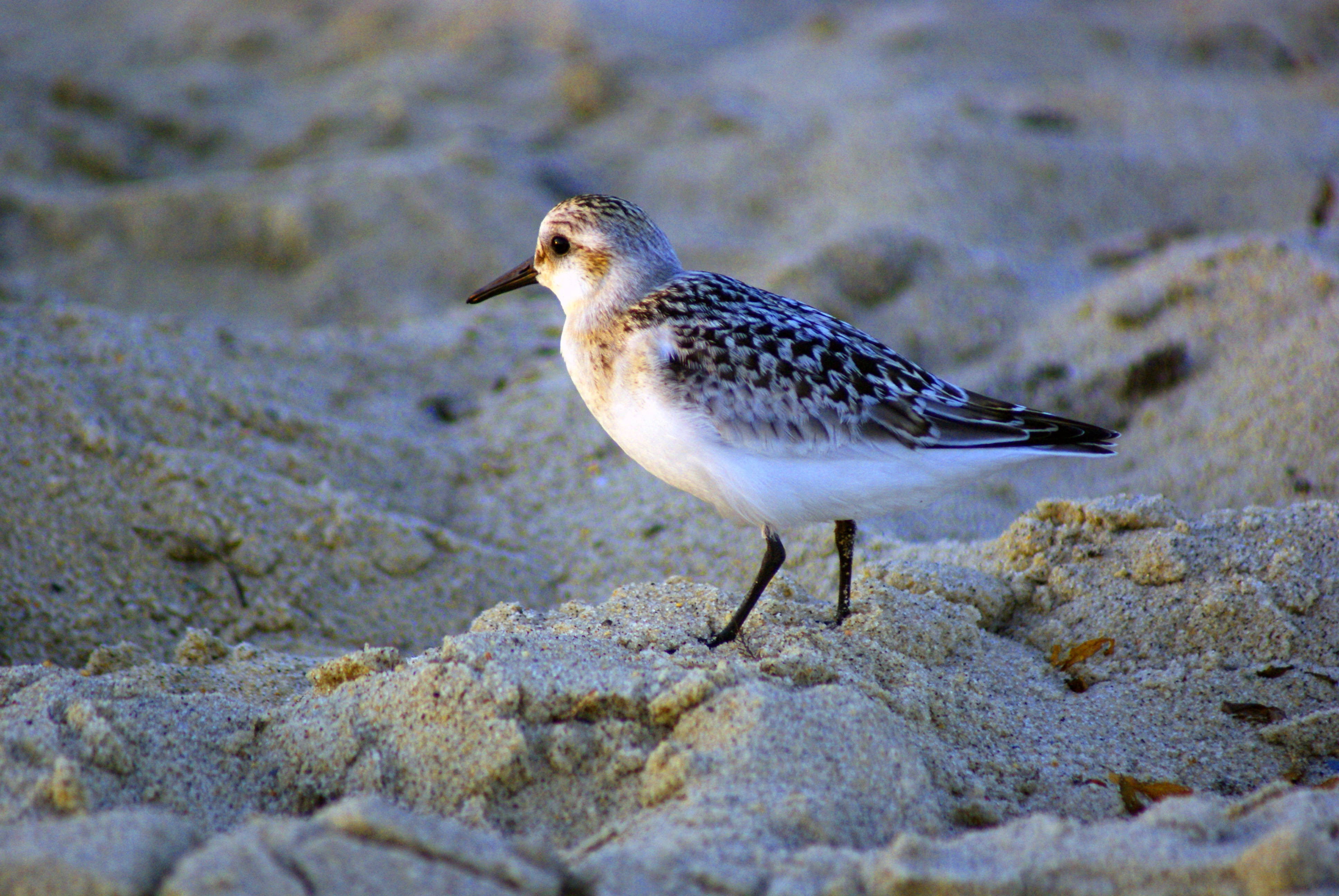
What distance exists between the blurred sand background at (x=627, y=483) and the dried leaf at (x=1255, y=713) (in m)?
0.04

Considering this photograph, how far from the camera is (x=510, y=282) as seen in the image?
12.4 feet

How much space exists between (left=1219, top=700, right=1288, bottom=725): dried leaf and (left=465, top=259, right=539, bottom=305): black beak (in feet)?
7.86

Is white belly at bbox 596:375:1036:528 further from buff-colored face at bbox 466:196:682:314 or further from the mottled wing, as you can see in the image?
buff-colored face at bbox 466:196:682:314

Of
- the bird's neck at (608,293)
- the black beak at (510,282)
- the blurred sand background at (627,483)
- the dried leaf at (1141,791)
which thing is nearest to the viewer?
the blurred sand background at (627,483)

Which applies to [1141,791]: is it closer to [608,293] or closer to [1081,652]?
[1081,652]

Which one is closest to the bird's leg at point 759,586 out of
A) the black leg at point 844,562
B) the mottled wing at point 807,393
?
the black leg at point 844,562

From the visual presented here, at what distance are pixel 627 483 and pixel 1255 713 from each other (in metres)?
2.43

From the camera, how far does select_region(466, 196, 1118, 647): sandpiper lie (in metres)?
3.06

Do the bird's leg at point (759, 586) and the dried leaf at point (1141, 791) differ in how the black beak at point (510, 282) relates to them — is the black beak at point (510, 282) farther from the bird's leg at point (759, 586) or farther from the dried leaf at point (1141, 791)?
the dried leaf at point (1141, 791)

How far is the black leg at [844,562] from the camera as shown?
10.5 ft

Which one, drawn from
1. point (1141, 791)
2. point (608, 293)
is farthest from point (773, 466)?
point (1141, 791)

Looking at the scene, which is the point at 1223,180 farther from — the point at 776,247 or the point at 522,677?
the point at 522,677

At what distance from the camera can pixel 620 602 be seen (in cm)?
324

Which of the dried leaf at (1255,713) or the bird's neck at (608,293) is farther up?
the bird's neck at (608,293)
